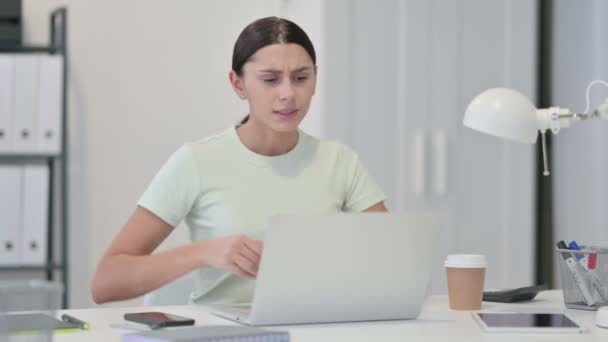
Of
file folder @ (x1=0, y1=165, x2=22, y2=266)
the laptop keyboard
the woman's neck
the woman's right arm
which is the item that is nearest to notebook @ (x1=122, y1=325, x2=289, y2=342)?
the laptop keyboard

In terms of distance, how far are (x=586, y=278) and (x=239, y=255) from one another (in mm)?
715

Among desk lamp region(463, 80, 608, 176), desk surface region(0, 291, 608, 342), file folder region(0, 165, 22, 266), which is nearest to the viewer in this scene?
desk surface region(0, 291, 608, 342)

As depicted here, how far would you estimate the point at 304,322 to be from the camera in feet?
5.25

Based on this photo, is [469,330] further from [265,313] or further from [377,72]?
[377,72]

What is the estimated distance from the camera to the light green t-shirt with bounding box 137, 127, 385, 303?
2100 mm

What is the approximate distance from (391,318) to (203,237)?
0.67 meters

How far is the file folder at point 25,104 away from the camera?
313 cm

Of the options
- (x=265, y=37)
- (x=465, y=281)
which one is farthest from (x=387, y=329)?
(x=265, y=37)

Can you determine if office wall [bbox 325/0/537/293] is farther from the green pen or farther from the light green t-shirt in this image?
the green pen

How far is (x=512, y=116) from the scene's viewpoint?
5.82 feet

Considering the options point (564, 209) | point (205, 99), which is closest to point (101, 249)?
point (205, 99)

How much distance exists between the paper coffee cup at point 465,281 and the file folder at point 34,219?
1688mm

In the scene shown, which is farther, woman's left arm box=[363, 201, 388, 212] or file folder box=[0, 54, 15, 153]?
file folder box=[0, 54, 15, 153]

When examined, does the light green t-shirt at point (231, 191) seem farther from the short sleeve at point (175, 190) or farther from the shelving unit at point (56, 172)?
the shelving unit at point (56, 172)
